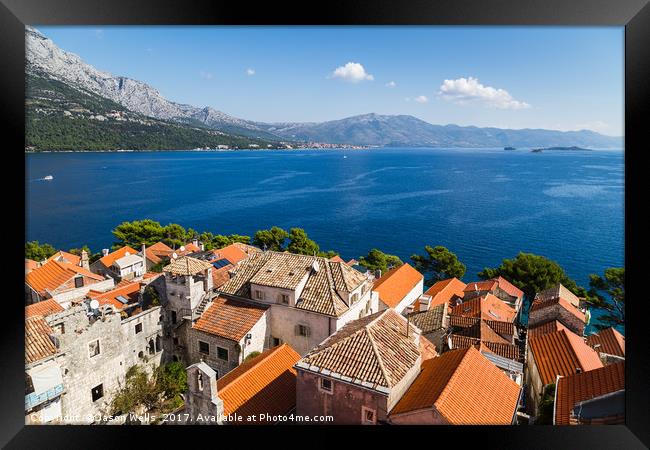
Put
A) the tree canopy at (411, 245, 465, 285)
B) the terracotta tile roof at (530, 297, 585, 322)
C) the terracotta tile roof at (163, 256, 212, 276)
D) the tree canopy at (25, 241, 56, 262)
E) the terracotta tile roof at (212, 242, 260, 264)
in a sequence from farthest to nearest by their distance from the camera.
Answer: the tree canopy at (411, 245, 465, 285) → the tree canopy at (25, 241, 56, 262) → the terracotta tile roof at (212, 242, 260, 264) → the terracotta tile roof at (530, 297, 585, 322) → the terracotta tile roof at (163, 256, 212, 276)

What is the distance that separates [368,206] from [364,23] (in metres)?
49.4

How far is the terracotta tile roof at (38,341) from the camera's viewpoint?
809cm

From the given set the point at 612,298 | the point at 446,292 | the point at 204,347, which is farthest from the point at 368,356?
the point at 612,298

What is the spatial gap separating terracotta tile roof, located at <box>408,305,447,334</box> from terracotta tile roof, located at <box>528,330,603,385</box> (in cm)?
256

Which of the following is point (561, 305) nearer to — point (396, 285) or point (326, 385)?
point (396, 285)

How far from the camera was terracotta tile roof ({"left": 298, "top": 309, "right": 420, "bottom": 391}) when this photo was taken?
6469 mm

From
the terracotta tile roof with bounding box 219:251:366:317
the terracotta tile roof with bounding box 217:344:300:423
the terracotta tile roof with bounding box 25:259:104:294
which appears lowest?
the terracotta tile roof with bounding box 217:344:300:423

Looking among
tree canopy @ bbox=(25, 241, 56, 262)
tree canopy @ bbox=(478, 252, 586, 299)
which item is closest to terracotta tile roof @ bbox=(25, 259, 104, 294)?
tree canopy @ bbox=(25, 241, 56, 262)

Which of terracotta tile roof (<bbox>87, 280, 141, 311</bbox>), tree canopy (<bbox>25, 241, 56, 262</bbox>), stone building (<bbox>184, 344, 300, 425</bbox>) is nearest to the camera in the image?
stone building (<bbox>184, 344, 300, 425</bbox>)

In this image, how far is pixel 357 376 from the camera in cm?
647

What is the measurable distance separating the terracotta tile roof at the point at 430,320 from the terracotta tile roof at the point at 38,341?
931cm

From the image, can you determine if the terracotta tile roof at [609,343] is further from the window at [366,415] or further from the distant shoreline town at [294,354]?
the window at [366,415]

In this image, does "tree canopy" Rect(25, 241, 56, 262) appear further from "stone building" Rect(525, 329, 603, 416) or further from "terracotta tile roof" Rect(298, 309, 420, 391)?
"stone building" Rect(525, 329, 603, 416)

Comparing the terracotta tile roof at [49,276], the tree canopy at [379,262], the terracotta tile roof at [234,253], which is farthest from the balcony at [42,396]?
the tree canopy at [379,262]
